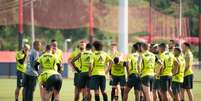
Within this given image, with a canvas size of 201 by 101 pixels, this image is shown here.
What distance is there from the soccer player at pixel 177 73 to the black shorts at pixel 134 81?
1.07 m

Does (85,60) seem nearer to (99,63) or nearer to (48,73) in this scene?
(99,63)

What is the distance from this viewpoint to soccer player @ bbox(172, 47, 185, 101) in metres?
21.4

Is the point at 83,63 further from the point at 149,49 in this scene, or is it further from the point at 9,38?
the point at 9,38

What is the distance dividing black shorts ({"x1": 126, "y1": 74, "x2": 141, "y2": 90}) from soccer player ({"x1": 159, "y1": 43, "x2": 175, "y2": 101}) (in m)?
0.68

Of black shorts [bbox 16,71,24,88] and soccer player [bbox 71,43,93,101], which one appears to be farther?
black shorts [bbox 16,71,24,88]

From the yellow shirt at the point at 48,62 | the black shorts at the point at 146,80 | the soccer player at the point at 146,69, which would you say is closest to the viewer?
the yellow shirt at the point at 48,62

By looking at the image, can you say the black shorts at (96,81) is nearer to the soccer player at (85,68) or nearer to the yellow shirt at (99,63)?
the yellow shirt at (99,63)

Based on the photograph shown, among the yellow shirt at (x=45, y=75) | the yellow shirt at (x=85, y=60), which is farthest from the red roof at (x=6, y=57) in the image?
the yellow shirt at (x=45, y=75)

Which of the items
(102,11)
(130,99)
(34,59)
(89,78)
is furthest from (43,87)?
(102,11)

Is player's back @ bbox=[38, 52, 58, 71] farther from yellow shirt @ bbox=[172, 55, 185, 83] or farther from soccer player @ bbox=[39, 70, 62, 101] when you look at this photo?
yellow shirt @ bbox=[172, 55, 185, 83]

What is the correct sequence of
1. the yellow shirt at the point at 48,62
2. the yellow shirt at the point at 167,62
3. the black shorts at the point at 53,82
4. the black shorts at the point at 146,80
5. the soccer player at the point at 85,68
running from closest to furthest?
the black shorts at the point at 53,82 → the yellow shirt at the point at 48,62 → the black shorts at the point at 146,80 → the yellow shirt at the point at 167,62 → the soccer player at the point at 85,68

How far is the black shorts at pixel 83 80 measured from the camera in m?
22.0

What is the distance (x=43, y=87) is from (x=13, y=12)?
38.3 m

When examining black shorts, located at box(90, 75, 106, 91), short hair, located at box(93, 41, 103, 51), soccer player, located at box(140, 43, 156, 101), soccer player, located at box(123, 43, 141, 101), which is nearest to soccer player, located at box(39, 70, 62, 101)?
short hair, located at box(93, 41, 103, 51)
